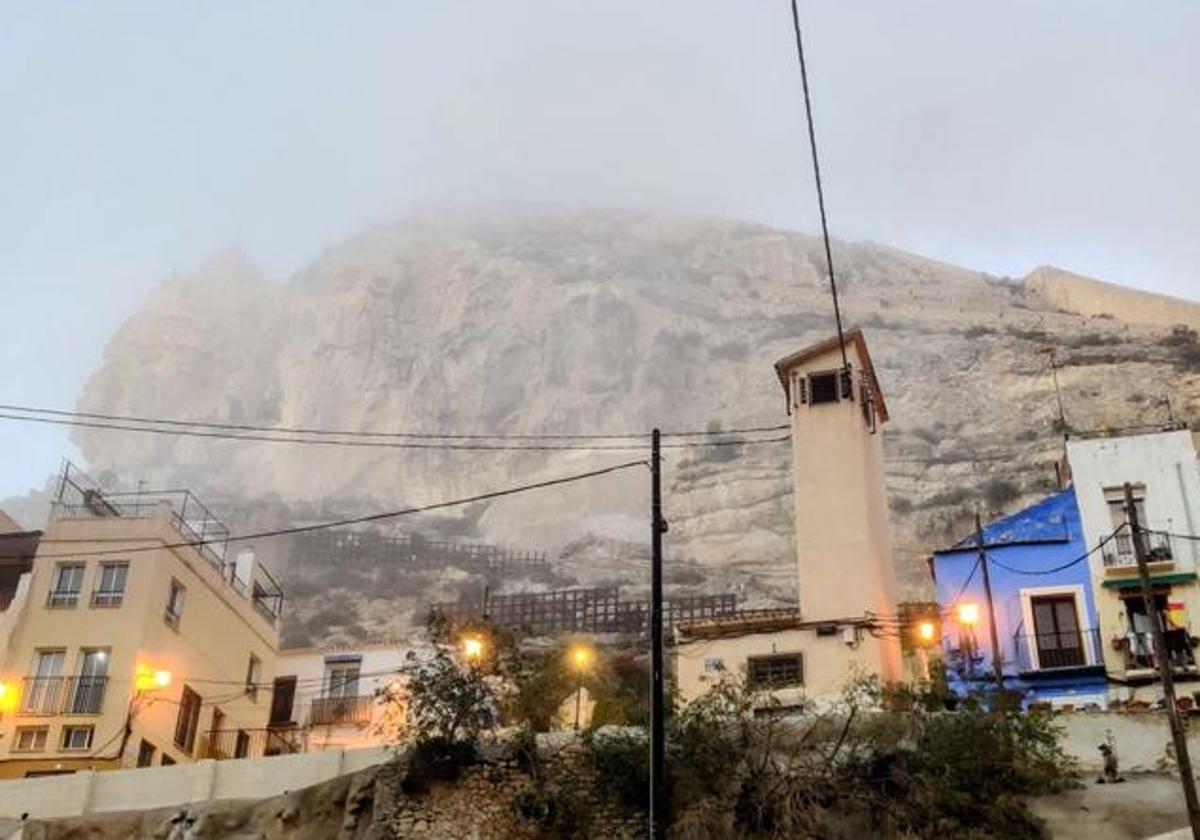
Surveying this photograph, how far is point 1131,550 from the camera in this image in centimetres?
3631

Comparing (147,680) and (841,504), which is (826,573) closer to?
(841,504)

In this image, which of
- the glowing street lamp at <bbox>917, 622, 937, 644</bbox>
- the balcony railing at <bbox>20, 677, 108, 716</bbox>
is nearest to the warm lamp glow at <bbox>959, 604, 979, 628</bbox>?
the glowing street lamp at <bbox>917, 622, 937, 644</bbox>

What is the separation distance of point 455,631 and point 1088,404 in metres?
72.7

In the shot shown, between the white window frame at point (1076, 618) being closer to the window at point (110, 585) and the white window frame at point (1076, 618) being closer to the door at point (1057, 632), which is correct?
the door at point (1057, 632)

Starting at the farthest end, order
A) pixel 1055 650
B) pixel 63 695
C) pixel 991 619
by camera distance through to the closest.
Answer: pixel 63 695 < pixel 1055 650 < pixel 991 619

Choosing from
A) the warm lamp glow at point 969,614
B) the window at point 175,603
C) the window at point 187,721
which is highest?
the window at point 175,603

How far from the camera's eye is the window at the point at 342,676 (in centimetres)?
4616

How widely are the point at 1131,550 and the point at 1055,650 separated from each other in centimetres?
354

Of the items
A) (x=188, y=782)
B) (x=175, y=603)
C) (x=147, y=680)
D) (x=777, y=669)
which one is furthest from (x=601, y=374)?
(x=188, y=782)

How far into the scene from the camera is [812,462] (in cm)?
3872

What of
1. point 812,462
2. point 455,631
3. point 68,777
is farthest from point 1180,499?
point 68,777

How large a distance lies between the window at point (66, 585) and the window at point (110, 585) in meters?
0.58

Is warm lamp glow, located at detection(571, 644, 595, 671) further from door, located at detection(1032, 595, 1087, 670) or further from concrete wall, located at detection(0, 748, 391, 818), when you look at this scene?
door, located at detection(1032, 595, 1087, 670)

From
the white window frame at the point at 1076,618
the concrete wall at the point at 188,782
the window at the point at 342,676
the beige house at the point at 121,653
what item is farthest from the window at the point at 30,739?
the white window frame at the point at 1076,618
